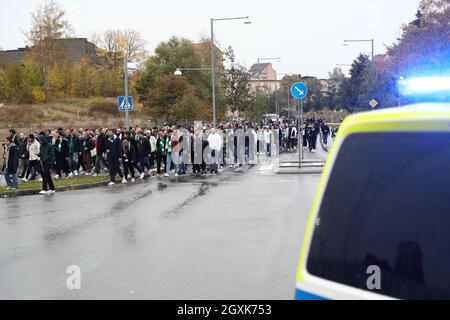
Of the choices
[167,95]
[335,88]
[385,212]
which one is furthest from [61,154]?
[335,88]

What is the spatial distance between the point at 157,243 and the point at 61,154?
13725mm

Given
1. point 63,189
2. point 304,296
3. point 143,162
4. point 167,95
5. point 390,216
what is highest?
point 167,95

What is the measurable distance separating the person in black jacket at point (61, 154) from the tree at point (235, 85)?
21.7 meters

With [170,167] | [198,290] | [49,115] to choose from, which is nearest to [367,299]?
[198,290]

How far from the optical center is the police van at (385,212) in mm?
2135

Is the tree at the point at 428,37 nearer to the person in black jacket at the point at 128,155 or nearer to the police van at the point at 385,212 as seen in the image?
the person in black jacket at the point at 128,155

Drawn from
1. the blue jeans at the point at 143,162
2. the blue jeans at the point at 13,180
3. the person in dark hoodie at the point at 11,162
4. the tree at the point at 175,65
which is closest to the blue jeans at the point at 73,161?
the blue jeans at the point at 143,162

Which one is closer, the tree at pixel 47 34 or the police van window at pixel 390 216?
the police van window at pixel 390 216

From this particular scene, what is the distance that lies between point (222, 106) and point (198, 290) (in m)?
43.7

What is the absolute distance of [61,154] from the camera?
2200cm

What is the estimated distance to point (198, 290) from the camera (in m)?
6.42

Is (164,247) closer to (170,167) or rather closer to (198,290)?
(198,290)

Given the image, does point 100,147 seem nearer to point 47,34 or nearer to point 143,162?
point 143,162

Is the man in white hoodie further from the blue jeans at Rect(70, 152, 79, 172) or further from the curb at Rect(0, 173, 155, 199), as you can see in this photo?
the blue jeans at Rect(70, 152, 79, 172)
